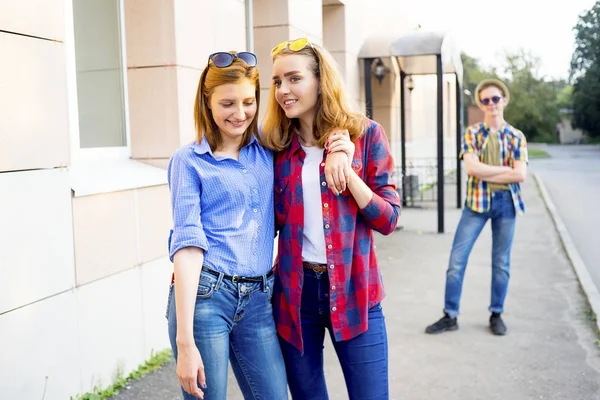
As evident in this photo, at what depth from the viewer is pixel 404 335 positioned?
5340mm

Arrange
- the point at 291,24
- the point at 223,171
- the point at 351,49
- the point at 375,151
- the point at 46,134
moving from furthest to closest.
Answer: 1. the point at 351,49
2. the point at 291,24
3. the point at 46,134
4. the point at 375,151
5. the point at 223,171

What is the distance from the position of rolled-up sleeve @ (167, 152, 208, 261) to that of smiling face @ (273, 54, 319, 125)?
417mm

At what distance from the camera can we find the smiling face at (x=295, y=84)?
2.31 meters

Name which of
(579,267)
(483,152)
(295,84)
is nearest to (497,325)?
(483,152)

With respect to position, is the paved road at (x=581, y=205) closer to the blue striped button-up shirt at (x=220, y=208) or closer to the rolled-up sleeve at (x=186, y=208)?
the blue striped button-up shirt at (x=220, y=208)

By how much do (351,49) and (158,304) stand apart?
7.60 m

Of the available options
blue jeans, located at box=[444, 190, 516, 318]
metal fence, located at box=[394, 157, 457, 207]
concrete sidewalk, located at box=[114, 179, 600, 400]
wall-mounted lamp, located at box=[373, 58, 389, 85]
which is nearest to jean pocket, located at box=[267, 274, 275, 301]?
concrete sidewalk, located at box=[114, 179, 600, 400]

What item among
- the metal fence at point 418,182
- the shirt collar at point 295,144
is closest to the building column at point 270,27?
the shirt collar at point 295,144

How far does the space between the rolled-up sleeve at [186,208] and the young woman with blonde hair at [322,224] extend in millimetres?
364

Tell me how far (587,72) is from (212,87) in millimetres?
60516

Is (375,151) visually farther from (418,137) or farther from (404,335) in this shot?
(418,137)

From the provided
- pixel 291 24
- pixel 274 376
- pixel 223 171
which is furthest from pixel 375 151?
pixel 291 24

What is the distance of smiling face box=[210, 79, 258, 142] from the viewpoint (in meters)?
2.25

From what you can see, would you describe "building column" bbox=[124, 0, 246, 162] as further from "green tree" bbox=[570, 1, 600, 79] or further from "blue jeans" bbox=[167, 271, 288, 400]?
"green tree" bbox=[570, 1, 600, 79]
